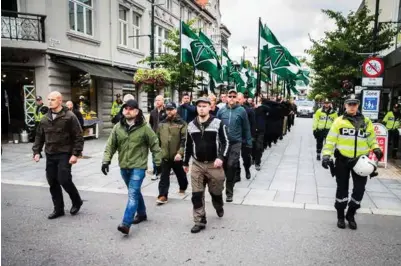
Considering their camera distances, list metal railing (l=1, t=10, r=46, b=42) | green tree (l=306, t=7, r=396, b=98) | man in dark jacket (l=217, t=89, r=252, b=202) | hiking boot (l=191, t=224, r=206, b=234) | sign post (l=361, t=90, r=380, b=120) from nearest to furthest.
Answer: hiking boot (l=191, t=224, r=206, b=234)
man in dark jacket (l=217, t=89, r=252, b=202)
sign post (l=361, t=90, r=380, b=120)
metal railing (l=1, t=10, r=46, b=42)
green tree (l=306, t=7, r=396, b=98)

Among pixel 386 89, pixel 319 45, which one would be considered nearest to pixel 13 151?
pixel 319 45

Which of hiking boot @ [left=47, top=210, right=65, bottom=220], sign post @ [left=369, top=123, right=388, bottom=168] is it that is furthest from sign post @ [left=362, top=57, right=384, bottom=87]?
hiking boot @ [left=47, top=210, right=65, bottom=220]

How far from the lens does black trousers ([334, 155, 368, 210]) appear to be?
16.2ft

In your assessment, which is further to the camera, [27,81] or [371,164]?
[27,81]

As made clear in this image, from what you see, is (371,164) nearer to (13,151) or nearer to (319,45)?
(13,151)

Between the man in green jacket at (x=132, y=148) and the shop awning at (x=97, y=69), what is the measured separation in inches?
432

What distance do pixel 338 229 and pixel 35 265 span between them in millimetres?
3775

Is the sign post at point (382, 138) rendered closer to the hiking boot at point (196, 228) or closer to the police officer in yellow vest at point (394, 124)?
the police officer in yellow vest at point (394, 124)

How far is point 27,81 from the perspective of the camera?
1489cm

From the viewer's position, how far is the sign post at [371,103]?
10.1m

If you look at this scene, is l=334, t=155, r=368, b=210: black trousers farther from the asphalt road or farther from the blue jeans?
the blue jeans

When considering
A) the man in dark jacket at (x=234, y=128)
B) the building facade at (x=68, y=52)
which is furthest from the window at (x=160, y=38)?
the man in dark jacket at (x=234, y=128)

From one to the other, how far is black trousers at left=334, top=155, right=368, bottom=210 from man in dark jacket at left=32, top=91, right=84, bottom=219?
12.0 feet

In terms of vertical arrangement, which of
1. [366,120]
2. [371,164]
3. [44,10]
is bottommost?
[371,164]
